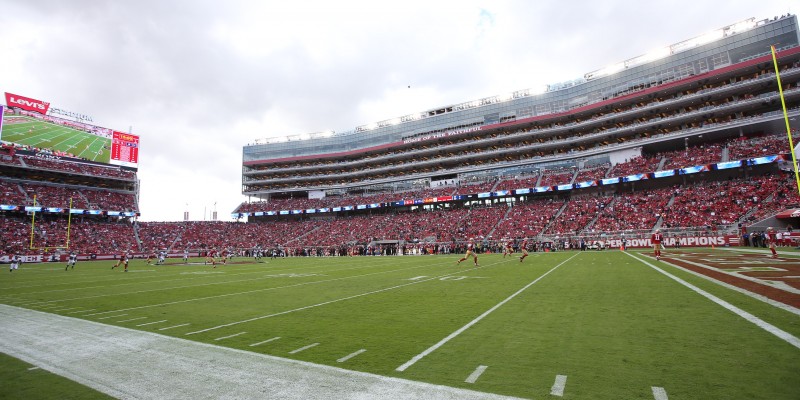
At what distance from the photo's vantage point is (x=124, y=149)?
61344 mm

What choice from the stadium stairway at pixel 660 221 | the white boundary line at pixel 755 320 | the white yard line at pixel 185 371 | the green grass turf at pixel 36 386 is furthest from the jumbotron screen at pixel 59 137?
the stadium stairway at pixel 660 221

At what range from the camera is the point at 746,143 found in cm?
4319

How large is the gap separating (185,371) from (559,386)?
4.80 metres

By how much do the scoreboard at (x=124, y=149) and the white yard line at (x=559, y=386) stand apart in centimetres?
7370

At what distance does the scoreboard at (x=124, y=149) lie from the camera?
60.2 metres

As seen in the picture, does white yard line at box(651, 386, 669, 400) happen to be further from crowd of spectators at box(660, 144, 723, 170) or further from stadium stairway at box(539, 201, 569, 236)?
crowd of spectators at box(660, 144, 723, 170)

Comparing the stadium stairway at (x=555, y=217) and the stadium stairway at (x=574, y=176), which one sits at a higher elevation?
the stadium stairway at (x=574, y=176)

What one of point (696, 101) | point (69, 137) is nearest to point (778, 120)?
point (696, 101)

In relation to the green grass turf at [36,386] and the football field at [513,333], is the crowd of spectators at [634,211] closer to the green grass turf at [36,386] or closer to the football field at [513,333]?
the football field at [513,333]

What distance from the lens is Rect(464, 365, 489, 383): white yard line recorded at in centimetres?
439

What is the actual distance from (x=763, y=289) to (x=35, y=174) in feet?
265

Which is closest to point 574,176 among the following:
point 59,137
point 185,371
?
point 185,371

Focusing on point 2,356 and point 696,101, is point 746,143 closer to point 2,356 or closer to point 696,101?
point 696,101

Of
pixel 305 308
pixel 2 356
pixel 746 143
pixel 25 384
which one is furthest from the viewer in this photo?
pixel 746 143
